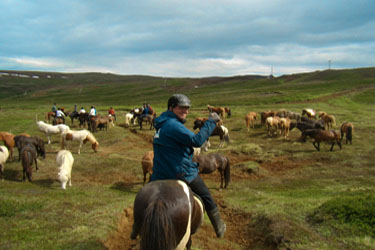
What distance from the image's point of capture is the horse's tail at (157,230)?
358 cm

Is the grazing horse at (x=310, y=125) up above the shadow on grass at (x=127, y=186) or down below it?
above

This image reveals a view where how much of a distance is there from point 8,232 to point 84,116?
77.2 ft

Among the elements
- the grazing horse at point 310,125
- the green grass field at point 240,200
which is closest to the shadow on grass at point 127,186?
the green grass field at point 240,200

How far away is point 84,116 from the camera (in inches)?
1125

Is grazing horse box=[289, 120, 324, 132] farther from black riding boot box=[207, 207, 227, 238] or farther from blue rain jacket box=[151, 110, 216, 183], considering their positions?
blue rain jacket box=[151, 110, 216, 183]

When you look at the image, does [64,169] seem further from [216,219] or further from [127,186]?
[216,219]

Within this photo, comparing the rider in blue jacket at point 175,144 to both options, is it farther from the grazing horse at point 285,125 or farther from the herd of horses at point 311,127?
the grazing horse at point 285,125

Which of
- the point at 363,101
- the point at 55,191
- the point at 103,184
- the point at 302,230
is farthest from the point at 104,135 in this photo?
the point at 363,101

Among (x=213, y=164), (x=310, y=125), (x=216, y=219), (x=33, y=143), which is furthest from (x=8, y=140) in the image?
(x=310, y=125)

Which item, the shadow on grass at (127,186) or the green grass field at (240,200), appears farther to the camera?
the shadow on grass at (127,186)

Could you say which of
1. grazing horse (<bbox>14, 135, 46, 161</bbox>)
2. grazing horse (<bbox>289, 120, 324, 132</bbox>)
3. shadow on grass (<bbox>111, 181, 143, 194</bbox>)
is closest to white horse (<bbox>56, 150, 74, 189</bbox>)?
shadow on grass (<bbox>111, 181, 143, 194</bbox>)

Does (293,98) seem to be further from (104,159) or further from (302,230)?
(302,230)

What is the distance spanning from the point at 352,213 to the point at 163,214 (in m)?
5.24

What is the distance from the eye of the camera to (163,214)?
3682 millimetres
